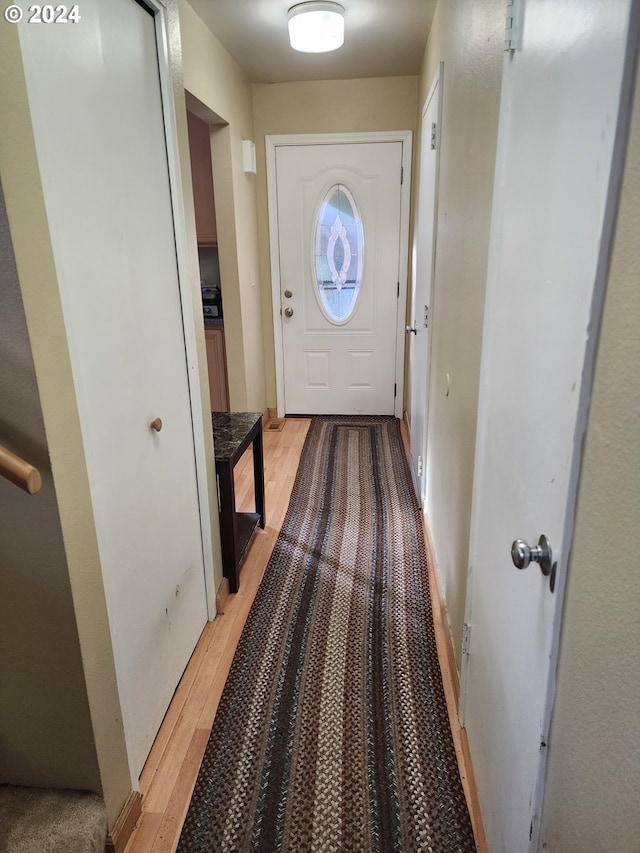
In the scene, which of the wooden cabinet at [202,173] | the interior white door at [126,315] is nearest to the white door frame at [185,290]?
the interior white door at [126,315]

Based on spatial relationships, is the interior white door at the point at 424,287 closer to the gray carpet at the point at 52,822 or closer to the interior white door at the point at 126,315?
the interior white door at the point at 126,315

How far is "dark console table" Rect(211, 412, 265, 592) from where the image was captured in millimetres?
2117

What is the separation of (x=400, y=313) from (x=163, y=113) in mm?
2779

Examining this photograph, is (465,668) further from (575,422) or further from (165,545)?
(575,422)

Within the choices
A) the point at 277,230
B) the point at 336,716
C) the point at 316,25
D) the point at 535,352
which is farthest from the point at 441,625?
the point at 277,230

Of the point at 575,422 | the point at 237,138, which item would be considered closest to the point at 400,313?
the point at 237,138

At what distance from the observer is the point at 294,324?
14.0ft

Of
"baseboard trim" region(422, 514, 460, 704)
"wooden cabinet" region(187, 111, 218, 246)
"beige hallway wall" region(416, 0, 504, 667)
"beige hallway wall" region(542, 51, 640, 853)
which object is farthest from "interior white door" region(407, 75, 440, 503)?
"beige hallway wall" region(542, 51, 640, 853)

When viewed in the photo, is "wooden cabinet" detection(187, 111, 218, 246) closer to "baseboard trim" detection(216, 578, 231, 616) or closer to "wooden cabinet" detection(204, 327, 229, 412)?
"wooden cabinet" detection(204, 327, 229, 412)

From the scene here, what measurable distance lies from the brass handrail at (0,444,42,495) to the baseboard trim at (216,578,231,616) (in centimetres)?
135

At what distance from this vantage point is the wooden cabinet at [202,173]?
12.0ft

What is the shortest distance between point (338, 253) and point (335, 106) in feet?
3.21

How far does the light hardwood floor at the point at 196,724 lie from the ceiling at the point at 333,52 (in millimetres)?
2553

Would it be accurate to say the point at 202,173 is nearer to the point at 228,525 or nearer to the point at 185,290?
the point at 185,290
